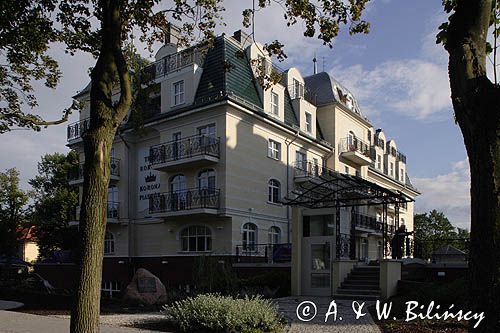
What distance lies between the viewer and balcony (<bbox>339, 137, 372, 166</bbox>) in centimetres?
3775

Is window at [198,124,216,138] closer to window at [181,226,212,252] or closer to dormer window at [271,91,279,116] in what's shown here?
dormer window at [271,91,279,116]

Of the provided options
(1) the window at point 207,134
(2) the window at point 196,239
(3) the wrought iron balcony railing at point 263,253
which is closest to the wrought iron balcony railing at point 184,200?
(2) the window at point 196,239

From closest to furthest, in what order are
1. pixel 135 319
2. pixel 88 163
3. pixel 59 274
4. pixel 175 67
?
pixel 88 163 → pixel 135 319 → pixel 175 67 → pixel 59 274

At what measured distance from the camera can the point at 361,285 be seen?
1972cm

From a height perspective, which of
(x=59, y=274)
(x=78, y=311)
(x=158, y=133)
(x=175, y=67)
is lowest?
(x=59, y=274)

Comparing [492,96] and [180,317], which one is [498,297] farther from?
[180,317]

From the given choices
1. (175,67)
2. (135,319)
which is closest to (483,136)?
(135,319)

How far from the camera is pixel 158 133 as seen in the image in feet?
107

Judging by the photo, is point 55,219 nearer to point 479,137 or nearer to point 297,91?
point 297,91

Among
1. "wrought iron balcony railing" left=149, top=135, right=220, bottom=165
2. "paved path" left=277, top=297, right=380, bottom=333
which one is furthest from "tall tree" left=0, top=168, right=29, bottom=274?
"paved path" left=277, top=297, right=380, bottom=333

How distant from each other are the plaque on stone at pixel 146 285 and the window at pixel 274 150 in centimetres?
1519

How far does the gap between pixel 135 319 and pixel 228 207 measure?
15049 millimetres

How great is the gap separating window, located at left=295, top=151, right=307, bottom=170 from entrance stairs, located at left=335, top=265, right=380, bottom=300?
13386 millimetres

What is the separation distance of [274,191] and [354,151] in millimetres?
8613
